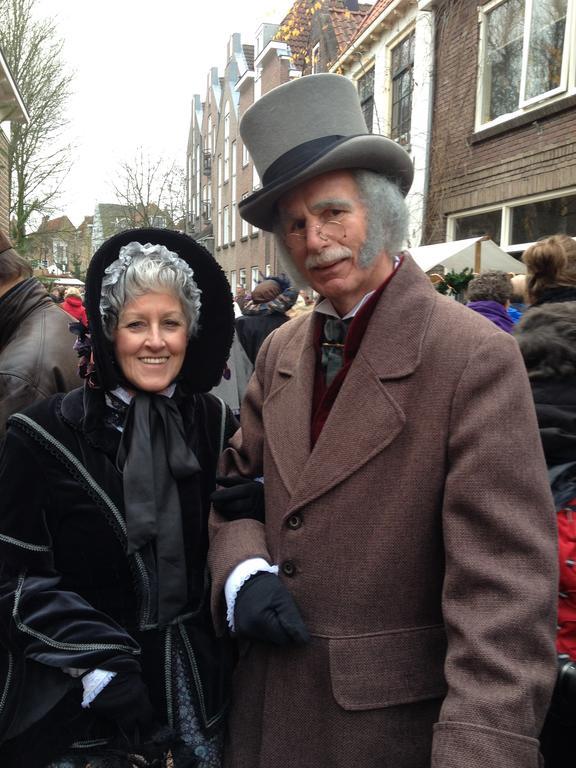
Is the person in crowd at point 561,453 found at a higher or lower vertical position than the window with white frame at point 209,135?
lower

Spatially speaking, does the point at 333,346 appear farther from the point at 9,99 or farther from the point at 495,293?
the point at 9,99

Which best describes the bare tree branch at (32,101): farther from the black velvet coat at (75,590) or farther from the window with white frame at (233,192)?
the black velvet coat at (75,590)

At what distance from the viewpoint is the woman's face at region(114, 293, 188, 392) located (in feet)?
5.86

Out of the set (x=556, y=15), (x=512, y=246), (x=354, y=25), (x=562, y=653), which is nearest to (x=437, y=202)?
(x=512, y=246)

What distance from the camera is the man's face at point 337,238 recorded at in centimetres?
161

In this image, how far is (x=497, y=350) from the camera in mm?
1333

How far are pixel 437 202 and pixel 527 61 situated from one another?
7.71 ft

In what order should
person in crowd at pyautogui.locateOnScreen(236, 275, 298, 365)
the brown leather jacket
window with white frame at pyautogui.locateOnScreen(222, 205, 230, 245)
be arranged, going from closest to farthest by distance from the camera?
the brown leather jacket, person in crowd at pyautogui.locateOnScreen(236, 275, 298, 365), window with white frame at pyautogui.locateOnScreen(222, 205, 230, 245)

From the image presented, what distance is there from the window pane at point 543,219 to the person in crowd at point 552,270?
5.06 metres

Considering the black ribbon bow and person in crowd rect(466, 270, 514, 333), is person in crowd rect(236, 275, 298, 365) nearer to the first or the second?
person in crowd rect(466, 270, 514, 333)

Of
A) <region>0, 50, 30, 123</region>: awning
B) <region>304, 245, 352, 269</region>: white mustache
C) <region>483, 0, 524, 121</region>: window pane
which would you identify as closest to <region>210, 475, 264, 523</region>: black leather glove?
<region>304, 245, 352, 269</region>: white mustache

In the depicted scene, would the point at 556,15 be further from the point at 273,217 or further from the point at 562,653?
the point at 562,653

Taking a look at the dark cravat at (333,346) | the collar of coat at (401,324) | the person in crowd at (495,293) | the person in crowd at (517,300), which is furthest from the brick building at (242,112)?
the collar of coat at (401,324)

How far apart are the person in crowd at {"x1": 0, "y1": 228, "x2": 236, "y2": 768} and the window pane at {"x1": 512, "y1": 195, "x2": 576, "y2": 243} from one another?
21.7ft
